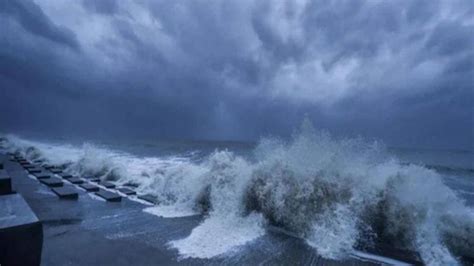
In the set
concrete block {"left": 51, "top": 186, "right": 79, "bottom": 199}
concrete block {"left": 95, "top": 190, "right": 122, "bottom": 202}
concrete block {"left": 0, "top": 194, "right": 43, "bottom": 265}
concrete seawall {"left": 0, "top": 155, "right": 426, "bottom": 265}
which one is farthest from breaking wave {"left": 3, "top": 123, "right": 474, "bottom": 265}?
concrete block {"left": 51, "top": 186, "right": 79, "bottom": 199}

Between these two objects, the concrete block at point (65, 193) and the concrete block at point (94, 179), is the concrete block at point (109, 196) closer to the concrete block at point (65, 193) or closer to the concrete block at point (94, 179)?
the concrete block at point (65, 193)

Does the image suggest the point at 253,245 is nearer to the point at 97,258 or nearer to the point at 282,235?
the point at 282,235

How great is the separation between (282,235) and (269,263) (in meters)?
1.16

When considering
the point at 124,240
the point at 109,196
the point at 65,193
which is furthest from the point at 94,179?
the point at 124,240

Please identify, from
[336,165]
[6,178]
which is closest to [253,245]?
[336,165]

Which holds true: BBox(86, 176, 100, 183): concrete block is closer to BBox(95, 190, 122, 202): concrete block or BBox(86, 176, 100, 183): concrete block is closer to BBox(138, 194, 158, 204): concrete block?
BBox(95, 190, 122, 202): concrete block

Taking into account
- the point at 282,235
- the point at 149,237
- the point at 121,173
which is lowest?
the point at 149,237

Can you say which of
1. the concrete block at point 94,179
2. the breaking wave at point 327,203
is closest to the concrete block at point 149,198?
the breaking wave at point 327,203

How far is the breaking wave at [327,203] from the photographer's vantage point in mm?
4473

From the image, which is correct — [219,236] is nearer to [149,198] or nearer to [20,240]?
[20,240]

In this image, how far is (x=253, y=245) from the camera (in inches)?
167

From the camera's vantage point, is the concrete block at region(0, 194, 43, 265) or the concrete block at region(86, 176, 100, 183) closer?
the concrete block at region(0, 194, 43, 265)

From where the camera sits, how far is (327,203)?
17.3 feet

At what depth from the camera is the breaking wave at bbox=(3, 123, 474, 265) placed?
4.47 m
